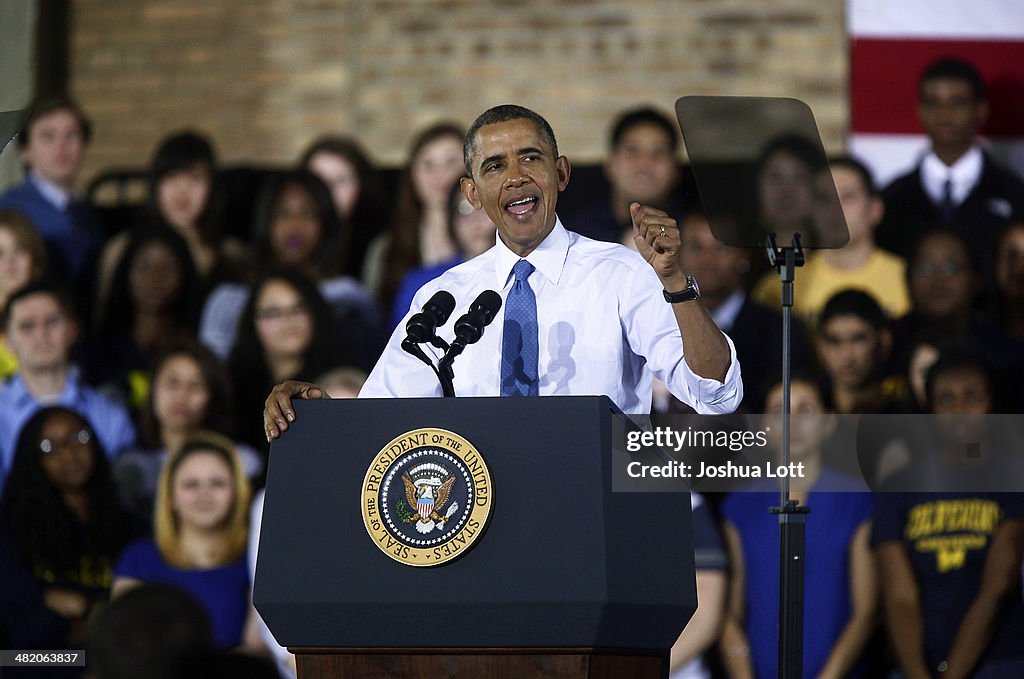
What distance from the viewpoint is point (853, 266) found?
199 inches

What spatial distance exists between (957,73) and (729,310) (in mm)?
1457

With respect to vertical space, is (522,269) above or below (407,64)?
below

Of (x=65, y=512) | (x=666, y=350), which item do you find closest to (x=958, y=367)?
(x=666, y=350)

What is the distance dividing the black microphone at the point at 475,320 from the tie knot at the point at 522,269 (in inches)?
11.6

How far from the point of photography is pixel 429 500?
7.25 ft

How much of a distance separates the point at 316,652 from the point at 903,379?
2.86m

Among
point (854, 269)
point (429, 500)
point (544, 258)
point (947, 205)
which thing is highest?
point (947, 205)

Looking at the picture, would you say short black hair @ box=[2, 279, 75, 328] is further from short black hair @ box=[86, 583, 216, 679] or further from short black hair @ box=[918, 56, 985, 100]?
short black hair @ box=[918, 56, 985, 100]

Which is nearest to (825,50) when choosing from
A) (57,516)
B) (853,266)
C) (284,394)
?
(853,266)

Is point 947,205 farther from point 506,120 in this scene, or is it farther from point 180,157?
point 506,120

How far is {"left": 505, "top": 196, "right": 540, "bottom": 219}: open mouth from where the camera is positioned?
8.68 ft

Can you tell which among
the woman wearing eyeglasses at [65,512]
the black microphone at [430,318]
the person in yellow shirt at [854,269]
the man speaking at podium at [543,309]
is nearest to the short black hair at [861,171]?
the person in yellow shirt at [854,269]

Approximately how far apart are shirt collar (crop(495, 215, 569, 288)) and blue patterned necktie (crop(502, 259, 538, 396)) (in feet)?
0.19

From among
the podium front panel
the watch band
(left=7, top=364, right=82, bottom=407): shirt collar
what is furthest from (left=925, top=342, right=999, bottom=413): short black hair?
(left=7, top=364, right=82, bottom=407): shirt collar
